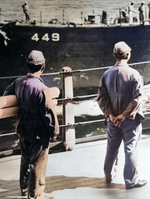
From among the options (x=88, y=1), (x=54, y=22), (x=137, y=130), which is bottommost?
(x=137, y=130)

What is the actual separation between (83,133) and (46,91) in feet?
2.65

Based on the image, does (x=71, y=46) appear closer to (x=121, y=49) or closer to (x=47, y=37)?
(x=47, y=37)

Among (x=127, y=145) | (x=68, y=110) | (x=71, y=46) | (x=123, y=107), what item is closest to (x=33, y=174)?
(x=68, y=110)

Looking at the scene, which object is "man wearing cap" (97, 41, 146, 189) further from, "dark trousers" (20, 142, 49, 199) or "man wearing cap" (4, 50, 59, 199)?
"dark trousers" (20, 142, 49, 199)

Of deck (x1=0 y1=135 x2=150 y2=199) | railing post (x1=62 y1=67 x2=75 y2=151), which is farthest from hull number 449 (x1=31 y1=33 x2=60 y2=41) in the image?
deck (x1=0 y1=135 x2=150 y2=199)

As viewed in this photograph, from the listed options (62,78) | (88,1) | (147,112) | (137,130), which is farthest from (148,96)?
(88,1)

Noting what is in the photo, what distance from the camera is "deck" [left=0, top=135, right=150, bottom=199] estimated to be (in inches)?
90.3

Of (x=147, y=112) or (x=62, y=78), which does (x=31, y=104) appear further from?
(x=147, y=112)

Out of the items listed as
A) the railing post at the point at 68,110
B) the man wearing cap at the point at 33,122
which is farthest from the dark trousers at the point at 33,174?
the railing post at the point at 68,110

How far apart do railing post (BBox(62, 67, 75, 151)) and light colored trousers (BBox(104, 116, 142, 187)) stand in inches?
15.0

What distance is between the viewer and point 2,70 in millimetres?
2230

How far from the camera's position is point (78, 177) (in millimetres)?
2418

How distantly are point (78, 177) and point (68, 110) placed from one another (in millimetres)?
612

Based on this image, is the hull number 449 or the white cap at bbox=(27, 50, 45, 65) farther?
the hull number 449
